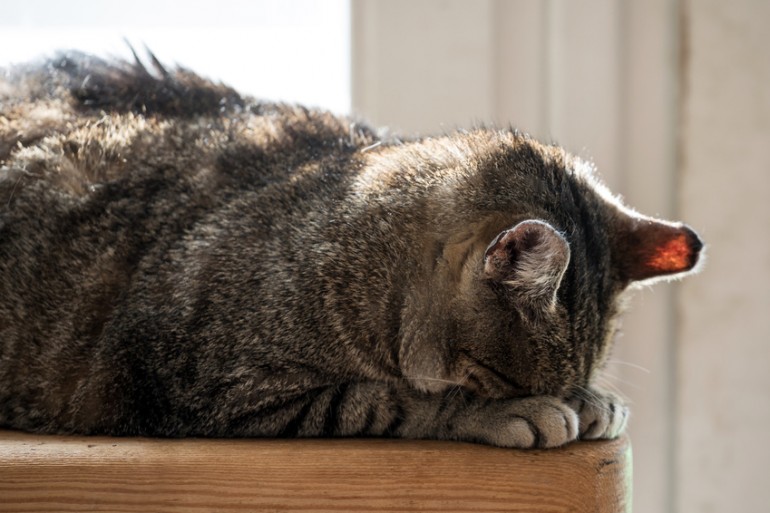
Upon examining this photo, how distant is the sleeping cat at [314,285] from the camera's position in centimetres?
102

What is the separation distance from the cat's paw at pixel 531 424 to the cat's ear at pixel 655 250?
244mm

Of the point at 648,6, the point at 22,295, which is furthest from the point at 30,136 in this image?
the point at 648,6

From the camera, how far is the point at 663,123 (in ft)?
5.27

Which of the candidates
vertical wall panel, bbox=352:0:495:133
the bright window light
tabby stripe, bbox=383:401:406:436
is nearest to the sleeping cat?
tabby stripe, bbox=383:401:406:436

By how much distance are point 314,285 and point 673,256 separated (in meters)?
0.45

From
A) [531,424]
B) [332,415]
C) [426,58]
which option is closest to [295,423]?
[332,415]

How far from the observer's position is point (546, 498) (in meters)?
0.81

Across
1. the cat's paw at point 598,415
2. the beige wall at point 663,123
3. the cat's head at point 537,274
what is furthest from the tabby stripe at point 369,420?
the beige wall at point 663,123

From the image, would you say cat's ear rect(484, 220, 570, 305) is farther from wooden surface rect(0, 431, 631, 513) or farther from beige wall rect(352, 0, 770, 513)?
beige wall rect(352, 0, 770, 513)

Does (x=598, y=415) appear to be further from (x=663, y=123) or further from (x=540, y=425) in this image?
(x=663, y=123)

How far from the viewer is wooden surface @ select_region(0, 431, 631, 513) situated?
806mm

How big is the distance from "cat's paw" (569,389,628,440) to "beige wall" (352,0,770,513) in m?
0.53

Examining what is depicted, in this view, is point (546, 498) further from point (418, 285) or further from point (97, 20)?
point (97, 20)

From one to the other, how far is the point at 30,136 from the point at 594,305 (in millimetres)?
788
